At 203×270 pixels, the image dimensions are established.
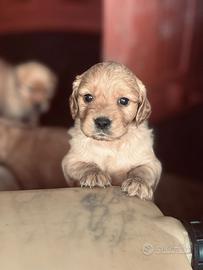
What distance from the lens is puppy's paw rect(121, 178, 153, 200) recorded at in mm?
1714

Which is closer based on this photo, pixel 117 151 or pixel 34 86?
pixel 117 151


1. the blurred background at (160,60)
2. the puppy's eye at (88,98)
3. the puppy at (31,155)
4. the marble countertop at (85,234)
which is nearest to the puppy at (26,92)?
the blurred background at (160,60)

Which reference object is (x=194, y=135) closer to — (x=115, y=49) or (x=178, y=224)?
(x=115, y=49)

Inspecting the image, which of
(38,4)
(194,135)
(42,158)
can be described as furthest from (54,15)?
(42,158)

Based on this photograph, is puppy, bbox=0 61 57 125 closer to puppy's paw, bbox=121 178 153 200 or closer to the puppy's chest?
the puppy's chest

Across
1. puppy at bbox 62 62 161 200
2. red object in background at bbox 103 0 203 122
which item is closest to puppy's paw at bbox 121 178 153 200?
puppy at bbox 62 62 161 200

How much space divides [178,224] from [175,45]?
8.40ft

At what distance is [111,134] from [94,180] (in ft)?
0.51

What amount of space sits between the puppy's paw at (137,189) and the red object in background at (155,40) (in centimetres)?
227

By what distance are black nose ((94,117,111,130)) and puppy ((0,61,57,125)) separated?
2003mm

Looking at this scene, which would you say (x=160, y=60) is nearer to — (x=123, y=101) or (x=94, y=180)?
(x=123, y=101)

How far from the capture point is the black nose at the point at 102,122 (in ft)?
5.90

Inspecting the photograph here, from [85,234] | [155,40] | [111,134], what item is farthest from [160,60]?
[85,234]

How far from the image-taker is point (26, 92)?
3789 mm
